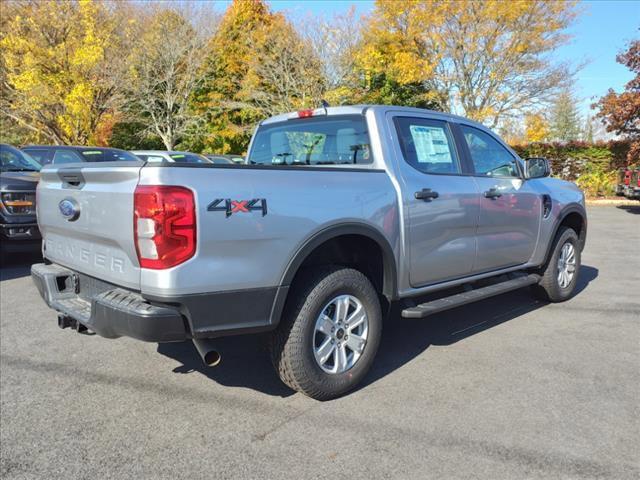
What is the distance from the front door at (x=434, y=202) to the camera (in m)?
3.73

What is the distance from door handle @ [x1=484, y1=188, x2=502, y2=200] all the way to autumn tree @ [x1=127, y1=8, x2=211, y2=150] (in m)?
22.4

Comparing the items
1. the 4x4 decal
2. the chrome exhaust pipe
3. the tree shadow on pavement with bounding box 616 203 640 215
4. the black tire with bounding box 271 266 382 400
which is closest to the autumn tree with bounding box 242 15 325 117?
the tree shadow on pavement with bounding box 616 203 640 215

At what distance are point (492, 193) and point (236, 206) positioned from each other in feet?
8.54

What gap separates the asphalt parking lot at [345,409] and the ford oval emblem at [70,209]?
118 centimetres

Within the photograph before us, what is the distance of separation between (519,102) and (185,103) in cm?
1548

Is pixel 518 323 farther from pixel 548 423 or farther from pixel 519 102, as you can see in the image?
pixel 519 102

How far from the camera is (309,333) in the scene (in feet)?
10.1

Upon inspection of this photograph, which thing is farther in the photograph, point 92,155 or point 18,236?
point 92,155

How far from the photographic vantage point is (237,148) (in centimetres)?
2812

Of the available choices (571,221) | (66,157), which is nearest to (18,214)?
(66,157)

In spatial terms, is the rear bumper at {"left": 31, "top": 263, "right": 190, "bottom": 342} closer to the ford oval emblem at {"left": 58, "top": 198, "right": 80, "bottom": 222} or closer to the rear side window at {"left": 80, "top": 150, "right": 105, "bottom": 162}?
the ford oval emblem at {"left": 58, "top": 198, "right": 80, "bottom": 222}

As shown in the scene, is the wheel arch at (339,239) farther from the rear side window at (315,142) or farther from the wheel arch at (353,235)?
the rear side window at (315,142)

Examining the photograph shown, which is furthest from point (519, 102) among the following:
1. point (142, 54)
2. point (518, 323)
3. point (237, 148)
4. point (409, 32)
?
point (518, 323)

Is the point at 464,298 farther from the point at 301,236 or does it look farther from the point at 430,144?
the point at 301,236
